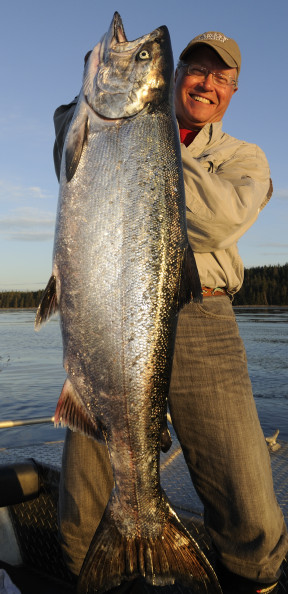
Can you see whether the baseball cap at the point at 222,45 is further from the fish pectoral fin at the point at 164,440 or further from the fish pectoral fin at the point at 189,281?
the fish pectoral fin at the point at 164,440

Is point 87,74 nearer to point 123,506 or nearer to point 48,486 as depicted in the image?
point 123,506

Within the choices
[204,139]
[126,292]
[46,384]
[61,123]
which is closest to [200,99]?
[204,139]

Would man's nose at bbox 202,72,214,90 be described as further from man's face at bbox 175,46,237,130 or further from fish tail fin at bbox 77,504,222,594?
fish tail fin at bbox 77,504,222,594

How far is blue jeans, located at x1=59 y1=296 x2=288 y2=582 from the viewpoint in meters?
2.60

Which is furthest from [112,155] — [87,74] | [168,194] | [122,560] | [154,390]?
[122,560]

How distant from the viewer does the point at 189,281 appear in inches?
96.0

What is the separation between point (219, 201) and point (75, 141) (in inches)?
29.6

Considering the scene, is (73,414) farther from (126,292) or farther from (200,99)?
(200,99)

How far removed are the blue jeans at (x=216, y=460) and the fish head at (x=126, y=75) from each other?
3.74ft

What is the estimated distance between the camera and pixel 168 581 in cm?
230

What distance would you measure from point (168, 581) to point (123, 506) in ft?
1.24

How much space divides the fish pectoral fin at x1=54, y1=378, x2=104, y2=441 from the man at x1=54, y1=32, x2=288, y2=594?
0.45 meters

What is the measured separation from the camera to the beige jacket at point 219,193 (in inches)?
100

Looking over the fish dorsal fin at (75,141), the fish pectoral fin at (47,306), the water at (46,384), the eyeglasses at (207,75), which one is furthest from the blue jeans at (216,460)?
the water at (46,384)
